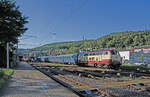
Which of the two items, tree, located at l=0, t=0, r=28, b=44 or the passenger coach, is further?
the passenger coach

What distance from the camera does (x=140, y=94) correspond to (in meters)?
7.01

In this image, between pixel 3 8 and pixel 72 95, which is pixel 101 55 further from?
pixel 72 95

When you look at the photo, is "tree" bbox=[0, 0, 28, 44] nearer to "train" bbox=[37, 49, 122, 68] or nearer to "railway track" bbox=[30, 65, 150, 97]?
"railway track" bbox=[30, 65, 150, 97]

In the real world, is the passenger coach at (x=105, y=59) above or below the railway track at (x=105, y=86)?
above

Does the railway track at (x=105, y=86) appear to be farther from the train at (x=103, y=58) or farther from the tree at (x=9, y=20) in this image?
the train at (x=103, y=58)

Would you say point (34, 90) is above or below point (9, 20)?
below

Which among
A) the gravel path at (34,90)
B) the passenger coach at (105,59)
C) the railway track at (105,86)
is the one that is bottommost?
the railway track at (105,86)

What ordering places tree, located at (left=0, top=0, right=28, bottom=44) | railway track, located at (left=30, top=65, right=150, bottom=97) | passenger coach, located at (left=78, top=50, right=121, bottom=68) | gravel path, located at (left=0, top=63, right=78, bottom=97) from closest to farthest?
gravel path, located at (left=0, top=63, right=78, bottom=97) → railway track, located at (left=30, top=65, right=150, bottom=97) → tree, located at (left=0, top=0, right=28, bottom=44) → passenger coach, located at (left=78, top=50, right=121, bottom=68)

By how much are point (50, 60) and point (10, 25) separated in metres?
45.6

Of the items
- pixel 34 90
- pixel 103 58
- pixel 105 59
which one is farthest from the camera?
pixel 103 58

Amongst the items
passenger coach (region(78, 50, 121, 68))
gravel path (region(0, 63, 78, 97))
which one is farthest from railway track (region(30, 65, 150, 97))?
passenger coach (region(78, 50, 121, 68))

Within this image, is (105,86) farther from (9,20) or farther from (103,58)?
(103,58)

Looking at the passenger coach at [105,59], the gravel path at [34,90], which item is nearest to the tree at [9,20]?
the gravel path at [34,90]

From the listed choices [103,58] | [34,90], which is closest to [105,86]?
[34,90]
